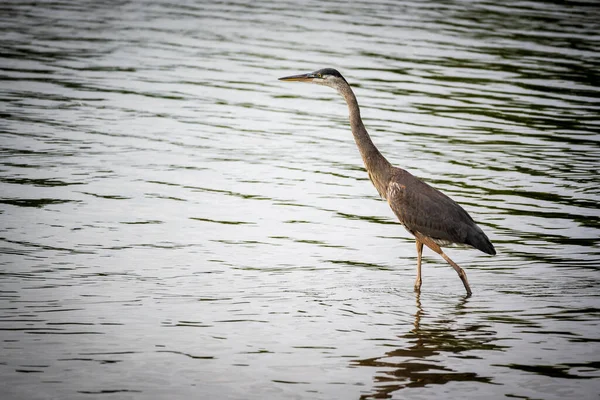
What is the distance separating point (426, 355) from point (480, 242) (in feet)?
5.91

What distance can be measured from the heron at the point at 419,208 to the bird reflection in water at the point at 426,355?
2.19ft

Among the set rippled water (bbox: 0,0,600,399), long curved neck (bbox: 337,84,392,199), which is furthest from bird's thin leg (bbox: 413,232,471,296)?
long curved neck (bbox: 337,84,392,199)

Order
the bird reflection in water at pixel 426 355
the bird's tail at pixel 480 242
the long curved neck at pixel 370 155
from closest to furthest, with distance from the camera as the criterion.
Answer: the bird reflection in water at pixel 426 355 → the bird's tail at pixel 480 242 → the long curved neck at pixel 370 155

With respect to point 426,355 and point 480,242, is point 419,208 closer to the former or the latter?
point 480,242

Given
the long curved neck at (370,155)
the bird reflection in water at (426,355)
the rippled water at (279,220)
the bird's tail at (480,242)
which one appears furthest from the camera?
the long curved neck at (370,155)

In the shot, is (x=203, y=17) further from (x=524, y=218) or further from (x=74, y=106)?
(x=524, y=218)

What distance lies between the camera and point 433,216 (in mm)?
9453

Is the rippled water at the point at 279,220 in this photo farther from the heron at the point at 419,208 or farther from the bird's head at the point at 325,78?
the bird's head at the point at 325,78

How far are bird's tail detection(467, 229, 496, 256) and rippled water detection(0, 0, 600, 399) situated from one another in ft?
1.53

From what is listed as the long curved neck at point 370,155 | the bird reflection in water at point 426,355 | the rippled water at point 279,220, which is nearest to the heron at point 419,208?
the long curved neck at point 370,155

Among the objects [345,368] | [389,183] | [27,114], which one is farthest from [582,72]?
[345,368]

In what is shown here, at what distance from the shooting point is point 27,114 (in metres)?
16.6

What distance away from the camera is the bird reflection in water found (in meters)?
7.27

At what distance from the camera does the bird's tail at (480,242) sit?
30.4ft
